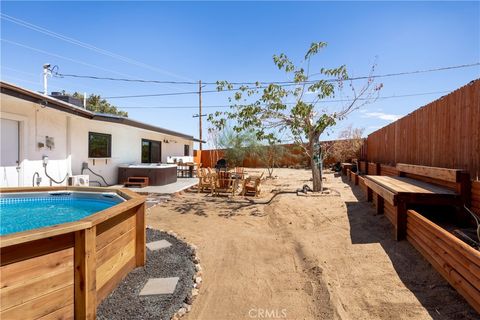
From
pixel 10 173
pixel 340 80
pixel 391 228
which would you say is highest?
pixel 340 80

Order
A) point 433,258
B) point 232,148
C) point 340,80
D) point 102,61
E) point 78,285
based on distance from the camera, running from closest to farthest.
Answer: point 78,285, point 433,258, point 340,80, point 102,61, point 232,148

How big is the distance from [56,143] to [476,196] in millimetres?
9648

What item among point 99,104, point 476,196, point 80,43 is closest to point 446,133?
point 476,196

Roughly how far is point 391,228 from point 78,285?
4.37 meters

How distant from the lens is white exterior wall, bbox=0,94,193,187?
6.78 meters

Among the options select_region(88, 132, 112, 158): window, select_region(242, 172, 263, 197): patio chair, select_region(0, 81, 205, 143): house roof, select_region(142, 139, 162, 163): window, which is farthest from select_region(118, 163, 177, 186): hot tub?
select_region(242, 172, 263, 197): patio chair

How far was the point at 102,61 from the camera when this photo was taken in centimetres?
1767

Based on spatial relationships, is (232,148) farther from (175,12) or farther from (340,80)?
(340,80)

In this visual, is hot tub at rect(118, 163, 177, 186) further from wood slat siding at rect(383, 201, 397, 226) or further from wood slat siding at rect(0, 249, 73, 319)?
wood slat siding at rect(0, 249, 73, 319)

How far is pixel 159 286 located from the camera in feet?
9.76

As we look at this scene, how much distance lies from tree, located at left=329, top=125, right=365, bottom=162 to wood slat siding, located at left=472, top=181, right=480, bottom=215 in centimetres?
1346

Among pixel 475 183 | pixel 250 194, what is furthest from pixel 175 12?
pixel 475 183

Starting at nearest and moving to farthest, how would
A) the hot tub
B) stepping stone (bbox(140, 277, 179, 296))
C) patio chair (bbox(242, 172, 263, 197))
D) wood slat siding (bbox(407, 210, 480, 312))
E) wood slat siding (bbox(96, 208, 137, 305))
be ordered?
1. wood slat siding (bbox(407, 210, 480, 312))
2. wood slat siding (bbox(96, 208, 137, 305))
3. stepping stone (bbox(140, 277, 179, 296))
4. patio chair (bbox(242, 172, 263, 197))
5. the hot tub

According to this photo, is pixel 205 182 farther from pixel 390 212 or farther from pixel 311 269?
pixel 311 269
